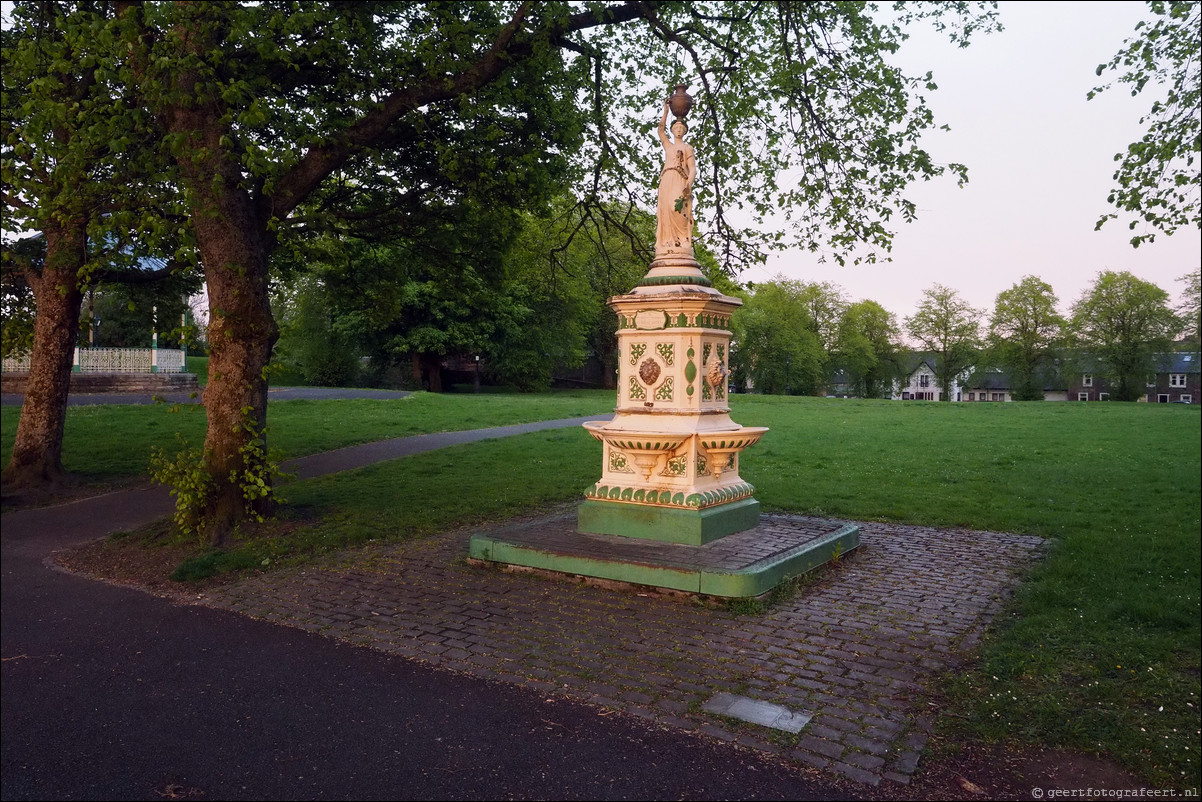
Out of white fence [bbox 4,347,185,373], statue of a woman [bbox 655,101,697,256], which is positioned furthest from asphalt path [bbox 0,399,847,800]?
white fence [bbox 4,347,185,373]

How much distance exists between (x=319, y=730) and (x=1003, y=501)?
10.3 m

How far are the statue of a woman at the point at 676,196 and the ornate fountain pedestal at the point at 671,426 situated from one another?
0.29 metres

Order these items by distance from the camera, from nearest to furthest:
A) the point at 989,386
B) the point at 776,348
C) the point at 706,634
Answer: the point at 706,634 < the point at 776,348 < the point at 989,386

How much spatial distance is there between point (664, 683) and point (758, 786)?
1260mm

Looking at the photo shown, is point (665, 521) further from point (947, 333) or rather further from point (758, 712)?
point (947, 333)

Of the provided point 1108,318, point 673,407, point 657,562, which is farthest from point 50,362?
point 1108,318

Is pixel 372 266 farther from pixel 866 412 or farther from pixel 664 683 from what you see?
pixel 866 412

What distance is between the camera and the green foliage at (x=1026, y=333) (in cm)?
5519

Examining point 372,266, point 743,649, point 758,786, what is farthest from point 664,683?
point 372,266

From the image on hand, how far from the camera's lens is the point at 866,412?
30.2 metres

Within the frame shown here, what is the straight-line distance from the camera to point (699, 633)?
5969mm

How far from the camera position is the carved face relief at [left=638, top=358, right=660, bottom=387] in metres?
8.20

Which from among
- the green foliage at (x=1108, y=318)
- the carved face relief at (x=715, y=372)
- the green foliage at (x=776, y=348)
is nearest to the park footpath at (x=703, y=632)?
the carved face relief at (x=715, y=372)

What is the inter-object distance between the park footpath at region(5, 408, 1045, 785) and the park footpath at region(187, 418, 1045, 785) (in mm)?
15
